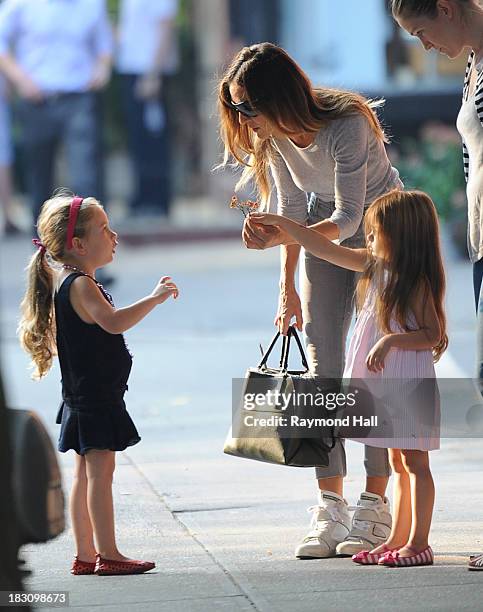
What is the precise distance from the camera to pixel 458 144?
12.9m

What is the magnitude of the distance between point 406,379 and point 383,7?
1329 centimetres

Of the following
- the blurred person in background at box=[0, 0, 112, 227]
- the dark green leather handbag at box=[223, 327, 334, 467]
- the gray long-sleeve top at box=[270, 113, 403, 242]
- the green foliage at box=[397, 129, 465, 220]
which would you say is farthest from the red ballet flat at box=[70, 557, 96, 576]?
the green foliage at box=[397, 129, 465, 220]

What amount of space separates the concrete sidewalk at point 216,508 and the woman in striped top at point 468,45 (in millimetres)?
774

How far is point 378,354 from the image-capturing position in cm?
435

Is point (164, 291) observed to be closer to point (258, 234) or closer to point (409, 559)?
point (258, 234)

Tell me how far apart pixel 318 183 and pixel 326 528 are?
3.69 ft

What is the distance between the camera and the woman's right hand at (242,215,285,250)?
442 cm

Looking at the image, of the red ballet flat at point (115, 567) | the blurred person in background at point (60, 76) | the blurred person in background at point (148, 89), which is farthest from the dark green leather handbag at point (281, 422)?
the blurred person in background at point (148, 89)

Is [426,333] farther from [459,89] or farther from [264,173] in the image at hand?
[459,89]

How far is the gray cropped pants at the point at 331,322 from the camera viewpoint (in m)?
4.75

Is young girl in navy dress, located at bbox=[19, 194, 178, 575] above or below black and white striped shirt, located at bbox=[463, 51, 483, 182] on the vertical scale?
below

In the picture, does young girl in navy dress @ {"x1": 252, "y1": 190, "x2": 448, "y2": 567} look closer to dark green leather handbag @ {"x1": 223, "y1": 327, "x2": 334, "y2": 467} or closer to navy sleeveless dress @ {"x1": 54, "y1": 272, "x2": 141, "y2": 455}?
dark green leather handbag @ {"x1": 223, "y1": 327, "x2": 334, "y2": 467}

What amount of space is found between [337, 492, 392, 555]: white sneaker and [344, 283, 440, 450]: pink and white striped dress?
34 centimetres

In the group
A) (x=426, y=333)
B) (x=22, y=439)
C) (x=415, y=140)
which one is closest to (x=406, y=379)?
(x=426, y=333)
